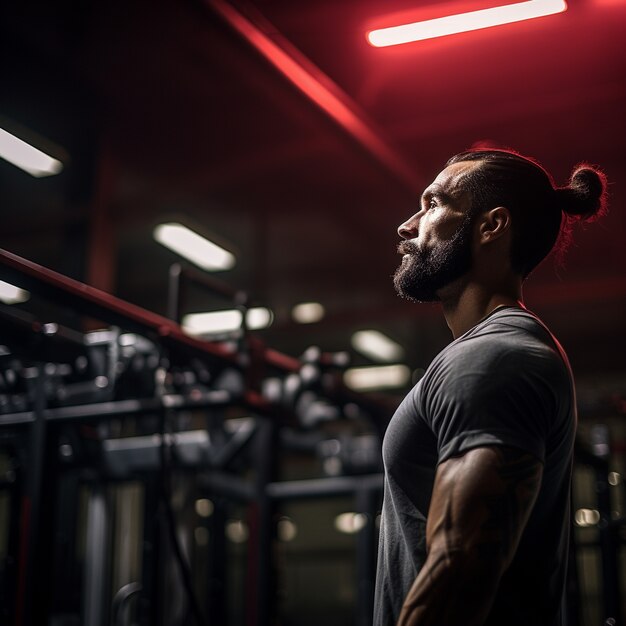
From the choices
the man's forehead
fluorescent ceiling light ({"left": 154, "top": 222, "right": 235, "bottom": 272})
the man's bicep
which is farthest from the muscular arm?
fluorescent ceiling light ({"left": 154, "top": 222, "right": 235, "bottom": 272})

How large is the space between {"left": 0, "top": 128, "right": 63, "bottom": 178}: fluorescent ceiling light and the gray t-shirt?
5835mm

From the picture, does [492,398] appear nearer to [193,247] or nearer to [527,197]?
[527,197]

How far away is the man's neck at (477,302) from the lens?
69.5 inches

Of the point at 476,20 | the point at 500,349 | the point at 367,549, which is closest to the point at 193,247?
the point at 367,549

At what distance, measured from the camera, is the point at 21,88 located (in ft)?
22.8

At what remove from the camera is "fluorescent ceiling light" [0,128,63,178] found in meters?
6.95

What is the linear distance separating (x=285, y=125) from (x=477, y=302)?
5.34 m

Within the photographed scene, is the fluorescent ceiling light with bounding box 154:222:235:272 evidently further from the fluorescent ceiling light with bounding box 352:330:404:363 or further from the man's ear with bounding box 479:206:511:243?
the man's ear with bounding box 479:206:511:243

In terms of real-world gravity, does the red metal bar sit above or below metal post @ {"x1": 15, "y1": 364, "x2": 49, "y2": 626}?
above

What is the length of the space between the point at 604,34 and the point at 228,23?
75.8 inches

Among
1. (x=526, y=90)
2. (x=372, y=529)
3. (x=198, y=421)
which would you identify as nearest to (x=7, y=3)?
(x=526, y=90)

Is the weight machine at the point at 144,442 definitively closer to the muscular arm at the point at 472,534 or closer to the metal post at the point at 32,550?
the metal post at the point at 32,550

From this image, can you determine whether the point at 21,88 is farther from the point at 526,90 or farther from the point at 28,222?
the point at 526,90

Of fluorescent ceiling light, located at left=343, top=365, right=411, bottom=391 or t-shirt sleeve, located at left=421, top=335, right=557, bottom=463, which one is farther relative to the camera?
fluorescent ceiling light, located at left=343, top=365, right=411, bottom=391
